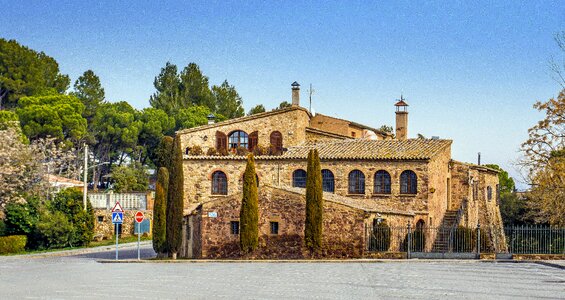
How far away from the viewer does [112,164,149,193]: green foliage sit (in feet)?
252

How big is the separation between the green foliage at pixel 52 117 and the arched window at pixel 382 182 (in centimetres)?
3161

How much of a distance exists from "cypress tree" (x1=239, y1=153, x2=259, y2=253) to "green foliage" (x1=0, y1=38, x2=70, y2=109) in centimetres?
4345

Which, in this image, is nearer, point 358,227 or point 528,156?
point 358,227

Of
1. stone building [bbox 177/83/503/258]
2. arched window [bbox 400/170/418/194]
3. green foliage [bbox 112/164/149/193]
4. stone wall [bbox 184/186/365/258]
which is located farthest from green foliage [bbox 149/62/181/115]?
stone wall [bbox 184/186/365/258]

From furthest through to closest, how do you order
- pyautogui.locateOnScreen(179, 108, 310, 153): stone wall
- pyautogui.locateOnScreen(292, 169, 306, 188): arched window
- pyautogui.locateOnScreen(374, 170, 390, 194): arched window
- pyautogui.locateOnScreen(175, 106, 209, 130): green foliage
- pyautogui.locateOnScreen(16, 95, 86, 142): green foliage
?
pyautogui.locateOnScreen(175, 106, 209, 130): green foliage < pyautogui.locateOnScreen(16, 95, 86, 142): green foliage < pyautogui.locateOnScreen(179, 108, 310, 153): stone wall < pyautogui.locateOnScreen(292, 169, 306, 188): arched window < pyautogui.locateOnScreen(374, 170, 390, 194): arched window

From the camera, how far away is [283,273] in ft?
100

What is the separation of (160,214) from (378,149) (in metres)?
16.2

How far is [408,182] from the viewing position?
52.6 m

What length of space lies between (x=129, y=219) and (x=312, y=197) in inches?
977

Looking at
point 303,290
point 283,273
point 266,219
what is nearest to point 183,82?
point 266,219

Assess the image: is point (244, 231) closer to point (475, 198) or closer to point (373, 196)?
point (373, 196)

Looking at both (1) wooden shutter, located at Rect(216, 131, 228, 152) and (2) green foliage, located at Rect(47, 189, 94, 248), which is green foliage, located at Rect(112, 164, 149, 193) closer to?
(1) wooden shutter, located at Rect(216, 131, 228, 152)

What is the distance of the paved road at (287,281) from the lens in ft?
72.7

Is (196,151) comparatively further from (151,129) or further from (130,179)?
(151,129)
